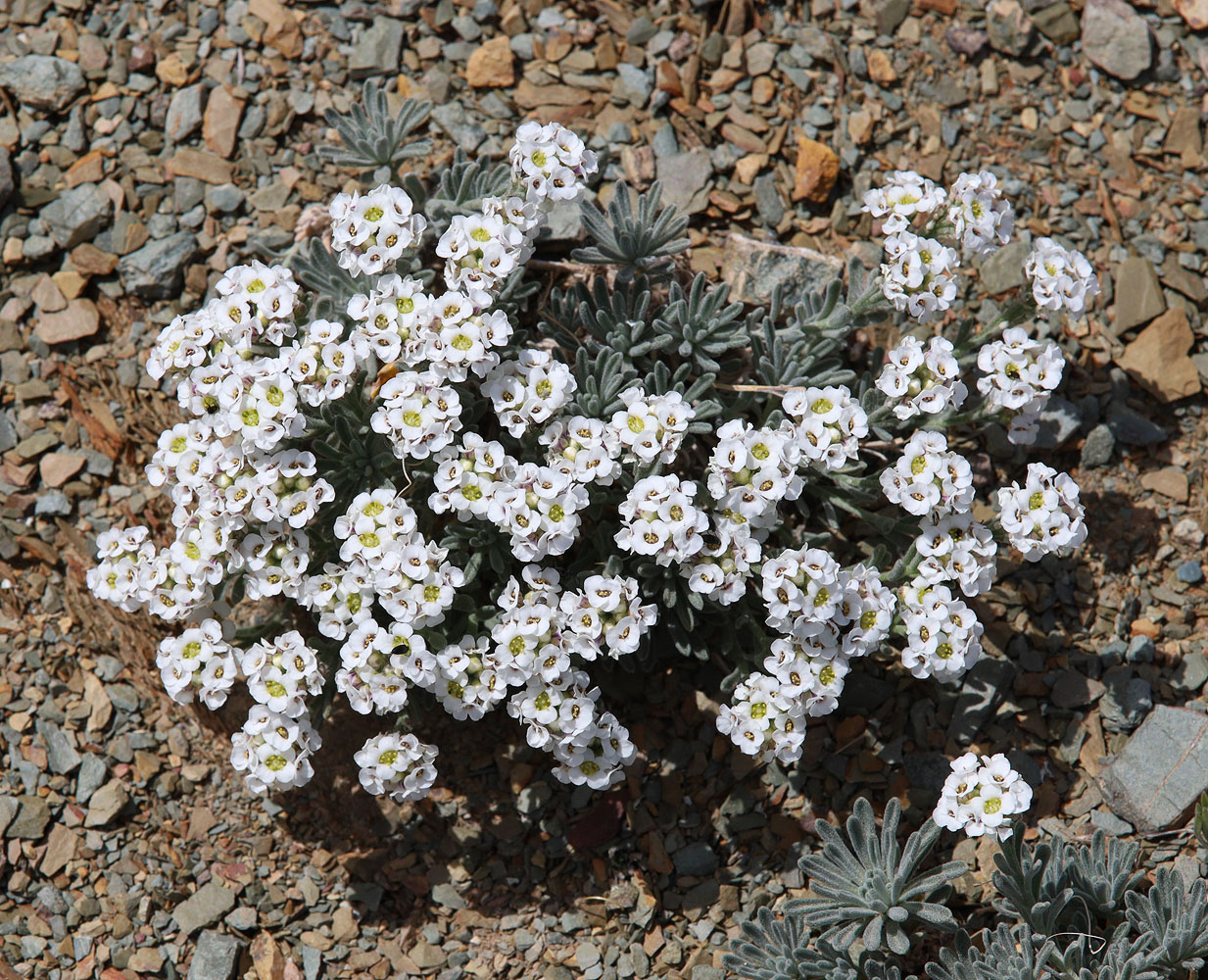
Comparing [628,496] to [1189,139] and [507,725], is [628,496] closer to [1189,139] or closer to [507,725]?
[507,725]

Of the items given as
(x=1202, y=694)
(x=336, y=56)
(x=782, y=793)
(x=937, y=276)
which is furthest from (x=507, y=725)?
(x=336, y=56)

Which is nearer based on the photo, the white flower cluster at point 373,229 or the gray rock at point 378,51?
the white flower cluster at point 373,229

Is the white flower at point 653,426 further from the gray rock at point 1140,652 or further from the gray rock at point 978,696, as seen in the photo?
the gray rock at point 1140,652

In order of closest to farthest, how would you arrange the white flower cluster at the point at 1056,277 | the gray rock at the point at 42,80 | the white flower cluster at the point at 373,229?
the white flower cluster at the point at 373,229 → the white flower cluster at the point at 1056,277 → the gray rock at the point at 42,80

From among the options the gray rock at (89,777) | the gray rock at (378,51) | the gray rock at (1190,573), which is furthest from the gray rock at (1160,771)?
the gray rock at (378,51)

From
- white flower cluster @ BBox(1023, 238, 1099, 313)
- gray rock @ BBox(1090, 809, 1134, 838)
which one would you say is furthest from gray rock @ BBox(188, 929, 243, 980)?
white flower cluster @ BBox(1023, 238, 1099, 313)

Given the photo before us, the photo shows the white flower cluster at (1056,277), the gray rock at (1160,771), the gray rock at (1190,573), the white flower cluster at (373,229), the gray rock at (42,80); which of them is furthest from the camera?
the gray rock at (42,80)

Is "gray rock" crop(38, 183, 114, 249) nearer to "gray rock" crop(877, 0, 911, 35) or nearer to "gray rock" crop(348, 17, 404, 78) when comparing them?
"gray rock" crop(348, 17, 404, 78)
